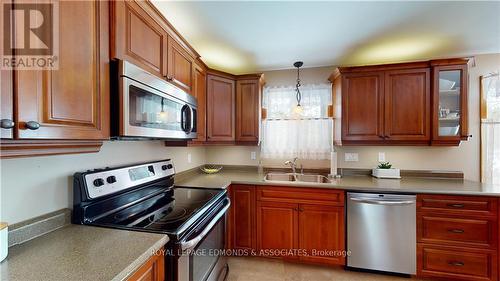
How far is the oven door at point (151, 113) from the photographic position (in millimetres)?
1102

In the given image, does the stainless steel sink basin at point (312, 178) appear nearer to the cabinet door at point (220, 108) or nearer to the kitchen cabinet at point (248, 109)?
the kitchen cabinet at point (248, 109)

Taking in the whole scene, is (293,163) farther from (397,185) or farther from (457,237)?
(457,237)

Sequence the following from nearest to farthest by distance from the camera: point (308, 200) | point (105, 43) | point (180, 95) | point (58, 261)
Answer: point (58, 261) → point (105, 43) → point (180, 95) → point (308, 200)

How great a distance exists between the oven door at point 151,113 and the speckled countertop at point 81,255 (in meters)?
0.52

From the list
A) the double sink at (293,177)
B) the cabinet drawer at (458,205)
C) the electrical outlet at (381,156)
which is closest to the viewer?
the cabinet drawer at (458,205)

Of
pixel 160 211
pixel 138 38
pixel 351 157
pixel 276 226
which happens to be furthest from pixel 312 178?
pixel 138 38

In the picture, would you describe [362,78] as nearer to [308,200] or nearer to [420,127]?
[420,127]

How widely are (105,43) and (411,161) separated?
10.7ft

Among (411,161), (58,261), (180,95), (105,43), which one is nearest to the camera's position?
(58,261)

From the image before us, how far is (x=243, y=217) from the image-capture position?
7.90 ft

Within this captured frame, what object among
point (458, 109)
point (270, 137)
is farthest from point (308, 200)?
point (458, 109)

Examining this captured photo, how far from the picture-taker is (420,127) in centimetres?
233

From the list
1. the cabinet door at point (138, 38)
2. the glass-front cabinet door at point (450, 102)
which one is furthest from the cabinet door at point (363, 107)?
the cabinet door at point (138, 38)

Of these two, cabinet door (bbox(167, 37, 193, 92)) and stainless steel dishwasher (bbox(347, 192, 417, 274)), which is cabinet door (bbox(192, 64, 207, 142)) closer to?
cabinet door (bbox(167, 37, 193, 92))
